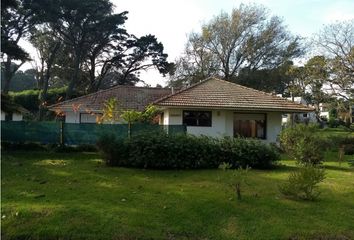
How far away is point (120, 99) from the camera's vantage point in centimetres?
3108

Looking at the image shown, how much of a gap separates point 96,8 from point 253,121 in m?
21.5

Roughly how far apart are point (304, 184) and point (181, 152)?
19.0ft

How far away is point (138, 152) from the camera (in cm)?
1370

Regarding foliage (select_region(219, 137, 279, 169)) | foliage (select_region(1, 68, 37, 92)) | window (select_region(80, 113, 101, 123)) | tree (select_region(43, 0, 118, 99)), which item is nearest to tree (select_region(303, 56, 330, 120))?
window (select_region(80, 113, 101, 123))

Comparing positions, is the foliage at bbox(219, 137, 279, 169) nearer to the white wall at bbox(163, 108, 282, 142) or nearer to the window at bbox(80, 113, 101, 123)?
the white wall at bbox(163, 108, 282, 142)

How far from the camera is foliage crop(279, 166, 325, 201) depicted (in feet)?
28.3

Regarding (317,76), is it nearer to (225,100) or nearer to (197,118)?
(225,100)

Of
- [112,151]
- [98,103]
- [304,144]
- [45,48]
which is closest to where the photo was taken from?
[112,151]

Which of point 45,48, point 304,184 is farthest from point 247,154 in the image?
point 45,48

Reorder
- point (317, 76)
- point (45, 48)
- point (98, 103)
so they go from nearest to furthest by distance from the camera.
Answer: point (98, 103) < point (317, 76) < point (45, 48)

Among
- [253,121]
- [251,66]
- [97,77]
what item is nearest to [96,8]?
[97,77]

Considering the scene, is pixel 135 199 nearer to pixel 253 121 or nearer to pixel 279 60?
pixel 253 121

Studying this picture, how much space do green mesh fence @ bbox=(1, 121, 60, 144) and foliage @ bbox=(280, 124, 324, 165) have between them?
1044cm

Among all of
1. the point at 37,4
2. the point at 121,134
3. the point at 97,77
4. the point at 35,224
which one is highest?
the point at 37,4
